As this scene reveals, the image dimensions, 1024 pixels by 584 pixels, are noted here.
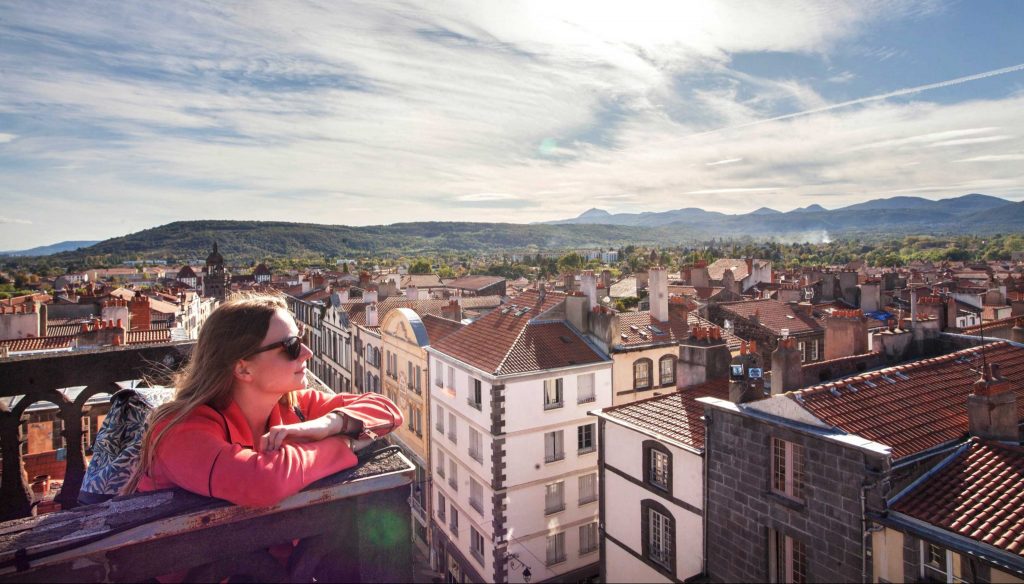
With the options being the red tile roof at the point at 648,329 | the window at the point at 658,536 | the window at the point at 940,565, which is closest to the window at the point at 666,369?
the red tile roof at the point at 648,329

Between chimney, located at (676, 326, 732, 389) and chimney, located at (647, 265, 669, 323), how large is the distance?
7976 mm

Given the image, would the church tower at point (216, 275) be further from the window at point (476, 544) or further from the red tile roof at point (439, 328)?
the window at point (476, 544)

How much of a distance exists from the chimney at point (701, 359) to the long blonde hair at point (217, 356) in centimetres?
1723

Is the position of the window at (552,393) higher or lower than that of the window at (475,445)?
higher

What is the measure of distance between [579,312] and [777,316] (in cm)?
1344

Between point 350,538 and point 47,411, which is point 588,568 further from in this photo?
point 350,538

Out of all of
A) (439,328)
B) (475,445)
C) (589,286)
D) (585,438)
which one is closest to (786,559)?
(585,438)

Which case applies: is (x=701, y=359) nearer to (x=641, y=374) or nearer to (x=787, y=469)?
(x=641, y=374)

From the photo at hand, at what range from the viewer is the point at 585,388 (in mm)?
23000

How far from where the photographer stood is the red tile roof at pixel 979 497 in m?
9.04

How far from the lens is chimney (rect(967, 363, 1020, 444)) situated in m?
11.5

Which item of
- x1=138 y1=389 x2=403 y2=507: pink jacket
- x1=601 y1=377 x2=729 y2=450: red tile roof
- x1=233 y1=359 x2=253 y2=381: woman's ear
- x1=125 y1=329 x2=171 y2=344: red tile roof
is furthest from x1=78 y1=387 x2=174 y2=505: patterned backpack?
x1=125 y1=329 x2=171 y2=344: red tile roof

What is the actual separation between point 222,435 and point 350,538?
80cm

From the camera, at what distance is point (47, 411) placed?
15.6m
